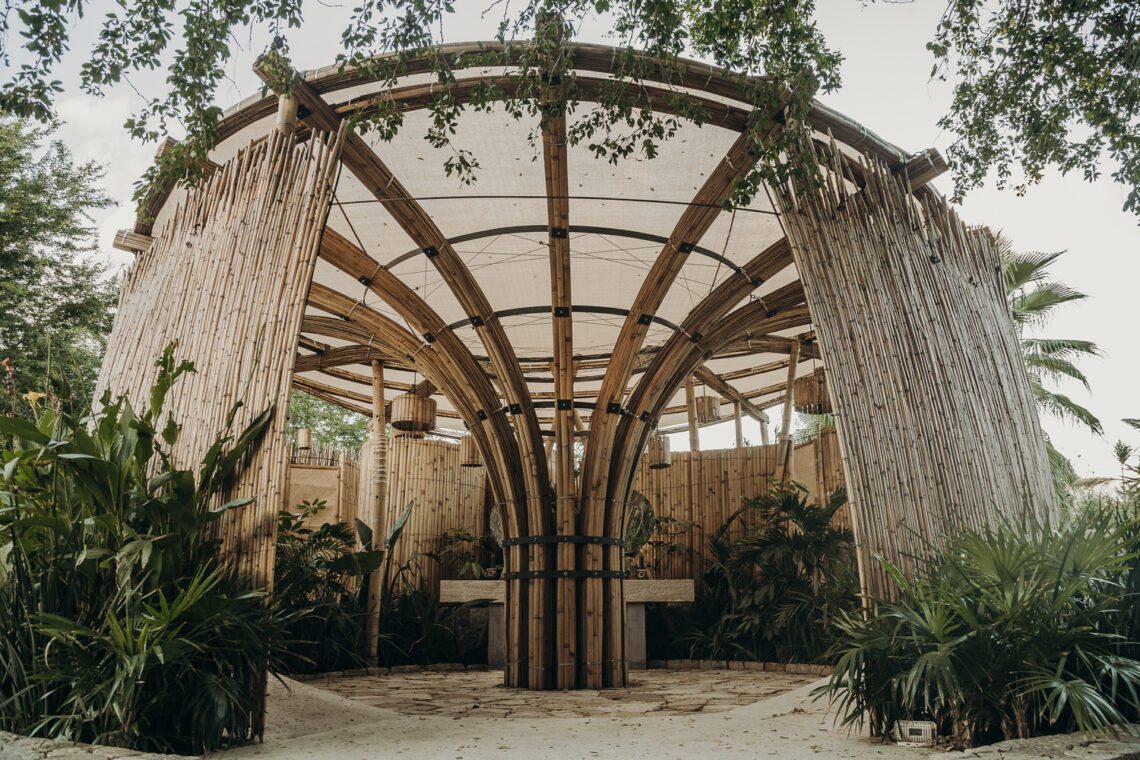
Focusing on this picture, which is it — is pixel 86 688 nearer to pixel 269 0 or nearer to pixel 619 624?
pixel 269 0

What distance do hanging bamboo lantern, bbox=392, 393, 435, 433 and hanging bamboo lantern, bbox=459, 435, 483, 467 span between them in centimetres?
190

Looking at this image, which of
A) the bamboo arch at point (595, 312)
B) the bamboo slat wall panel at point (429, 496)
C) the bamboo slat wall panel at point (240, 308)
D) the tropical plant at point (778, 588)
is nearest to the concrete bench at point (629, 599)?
the tropical plant at point (778, 588)

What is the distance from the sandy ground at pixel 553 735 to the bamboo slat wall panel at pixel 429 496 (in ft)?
16.2

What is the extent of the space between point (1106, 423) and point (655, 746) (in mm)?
10513

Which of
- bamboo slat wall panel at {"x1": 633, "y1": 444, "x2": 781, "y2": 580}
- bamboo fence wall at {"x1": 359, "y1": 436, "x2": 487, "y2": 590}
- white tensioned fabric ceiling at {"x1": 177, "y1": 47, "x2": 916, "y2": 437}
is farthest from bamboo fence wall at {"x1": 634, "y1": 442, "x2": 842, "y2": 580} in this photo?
bamboo fence wall at {"x1": 359, "y1": 436, "x2": 487, "y2": 590}

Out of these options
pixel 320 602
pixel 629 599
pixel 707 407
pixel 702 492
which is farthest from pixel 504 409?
pixel 707 407

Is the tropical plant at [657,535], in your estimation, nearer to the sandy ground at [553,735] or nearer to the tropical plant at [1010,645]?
the sandy ground at [553,735]

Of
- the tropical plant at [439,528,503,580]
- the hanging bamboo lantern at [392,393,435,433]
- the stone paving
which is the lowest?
the stone paving

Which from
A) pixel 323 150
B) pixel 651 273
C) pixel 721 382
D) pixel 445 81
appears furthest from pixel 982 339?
pixel 721 382

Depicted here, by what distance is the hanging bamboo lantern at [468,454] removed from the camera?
1064 cm

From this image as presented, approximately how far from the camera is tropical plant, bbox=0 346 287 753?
3.40 meters

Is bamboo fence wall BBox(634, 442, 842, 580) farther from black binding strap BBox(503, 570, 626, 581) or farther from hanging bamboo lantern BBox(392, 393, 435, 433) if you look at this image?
black binding strap BBox(503, 570, 626, 581)

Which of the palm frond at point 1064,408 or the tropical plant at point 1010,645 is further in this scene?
the palm frond at point 1064,408

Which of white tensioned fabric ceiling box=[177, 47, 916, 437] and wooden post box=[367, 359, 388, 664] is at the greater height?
white tensioned fabric ceiling box=[177, 47, 916, 437]
